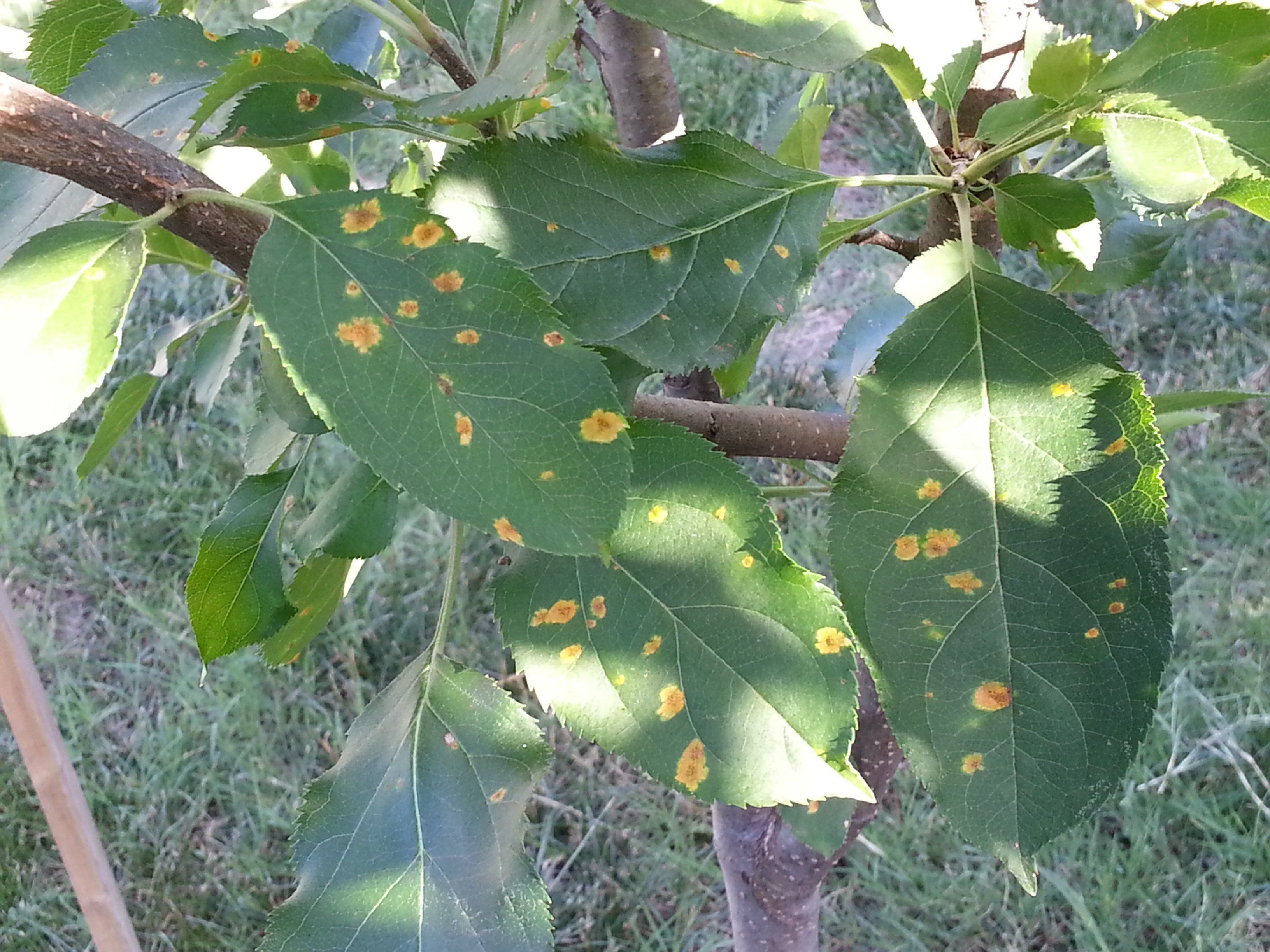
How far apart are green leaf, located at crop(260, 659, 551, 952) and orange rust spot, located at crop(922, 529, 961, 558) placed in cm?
25

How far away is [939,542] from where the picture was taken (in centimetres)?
49

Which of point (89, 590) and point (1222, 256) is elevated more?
point (89, 590)

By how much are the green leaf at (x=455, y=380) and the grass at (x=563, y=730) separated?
1.24m

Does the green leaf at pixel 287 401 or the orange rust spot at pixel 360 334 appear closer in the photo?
the orange rust spot at pixel 360 334

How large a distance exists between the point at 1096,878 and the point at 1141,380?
1.24 meters

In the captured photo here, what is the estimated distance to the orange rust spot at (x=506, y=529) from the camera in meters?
0.41

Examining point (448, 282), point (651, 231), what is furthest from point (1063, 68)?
point (448, 282)

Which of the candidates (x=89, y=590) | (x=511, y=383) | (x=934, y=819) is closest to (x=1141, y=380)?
(x=511, y=383)

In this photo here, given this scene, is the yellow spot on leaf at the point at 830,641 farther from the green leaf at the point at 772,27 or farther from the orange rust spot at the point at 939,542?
the green leaf at the point at 772,27

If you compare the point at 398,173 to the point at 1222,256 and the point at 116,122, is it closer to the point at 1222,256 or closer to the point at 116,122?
the point at 116,122

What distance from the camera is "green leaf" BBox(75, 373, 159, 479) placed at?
793 mm

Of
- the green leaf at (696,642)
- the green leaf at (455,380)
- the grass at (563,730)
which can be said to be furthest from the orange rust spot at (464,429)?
the grass at (563,730)

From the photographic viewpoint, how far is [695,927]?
152 cm

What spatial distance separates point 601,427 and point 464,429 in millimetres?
56
